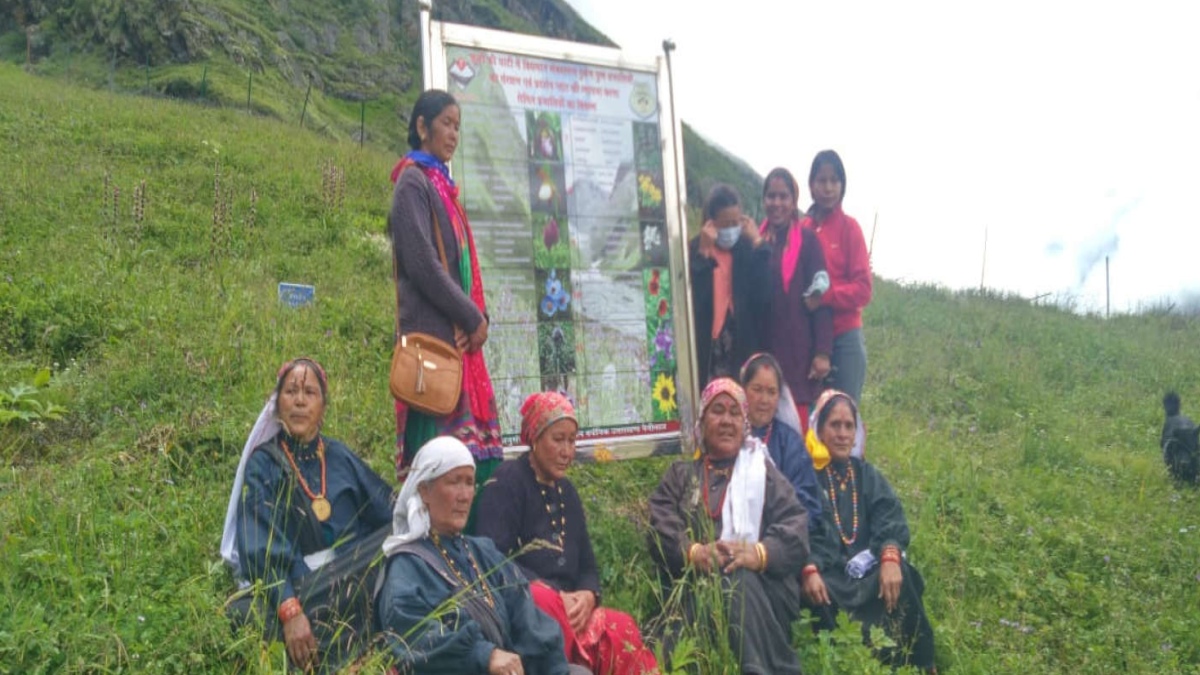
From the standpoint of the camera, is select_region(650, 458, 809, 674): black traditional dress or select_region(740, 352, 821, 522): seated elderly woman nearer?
select_region(650, 458, 809, 674): black traditional dress

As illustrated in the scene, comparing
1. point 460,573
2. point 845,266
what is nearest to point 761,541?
point 460,573

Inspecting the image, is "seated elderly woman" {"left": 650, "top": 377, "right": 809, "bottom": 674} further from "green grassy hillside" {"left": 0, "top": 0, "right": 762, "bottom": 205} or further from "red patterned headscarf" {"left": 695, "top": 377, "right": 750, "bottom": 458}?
"green grassy hillside" {"left": 0, "top": 0, "right": 762, "bottom": 205}

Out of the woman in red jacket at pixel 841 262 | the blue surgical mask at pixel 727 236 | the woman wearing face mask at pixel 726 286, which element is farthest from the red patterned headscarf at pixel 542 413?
the woman in red jacket at pixel 841 262

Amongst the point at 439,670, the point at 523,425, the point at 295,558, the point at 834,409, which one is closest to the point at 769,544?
the point at 834,409

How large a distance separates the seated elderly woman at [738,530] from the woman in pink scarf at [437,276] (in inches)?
31.5

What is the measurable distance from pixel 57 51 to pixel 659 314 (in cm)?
2449

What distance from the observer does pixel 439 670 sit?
2.84 metres

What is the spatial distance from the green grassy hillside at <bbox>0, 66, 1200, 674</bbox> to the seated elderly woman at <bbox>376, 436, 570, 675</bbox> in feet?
1.59

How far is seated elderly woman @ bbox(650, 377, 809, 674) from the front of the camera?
142 inches

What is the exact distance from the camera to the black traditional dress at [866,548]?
4.03m

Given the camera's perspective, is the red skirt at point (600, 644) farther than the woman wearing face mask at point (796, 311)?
No

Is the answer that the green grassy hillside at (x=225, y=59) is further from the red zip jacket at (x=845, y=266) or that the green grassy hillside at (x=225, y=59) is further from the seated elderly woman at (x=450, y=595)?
the seated elderly woman at (x=450, y=595)

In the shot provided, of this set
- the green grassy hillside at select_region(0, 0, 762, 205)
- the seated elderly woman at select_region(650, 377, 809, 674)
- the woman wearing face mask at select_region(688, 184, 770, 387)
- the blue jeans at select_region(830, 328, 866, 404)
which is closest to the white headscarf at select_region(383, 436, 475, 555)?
the seated elderly woman at select_region(650, 377, 809, 674)

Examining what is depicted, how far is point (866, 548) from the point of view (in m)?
4.21
